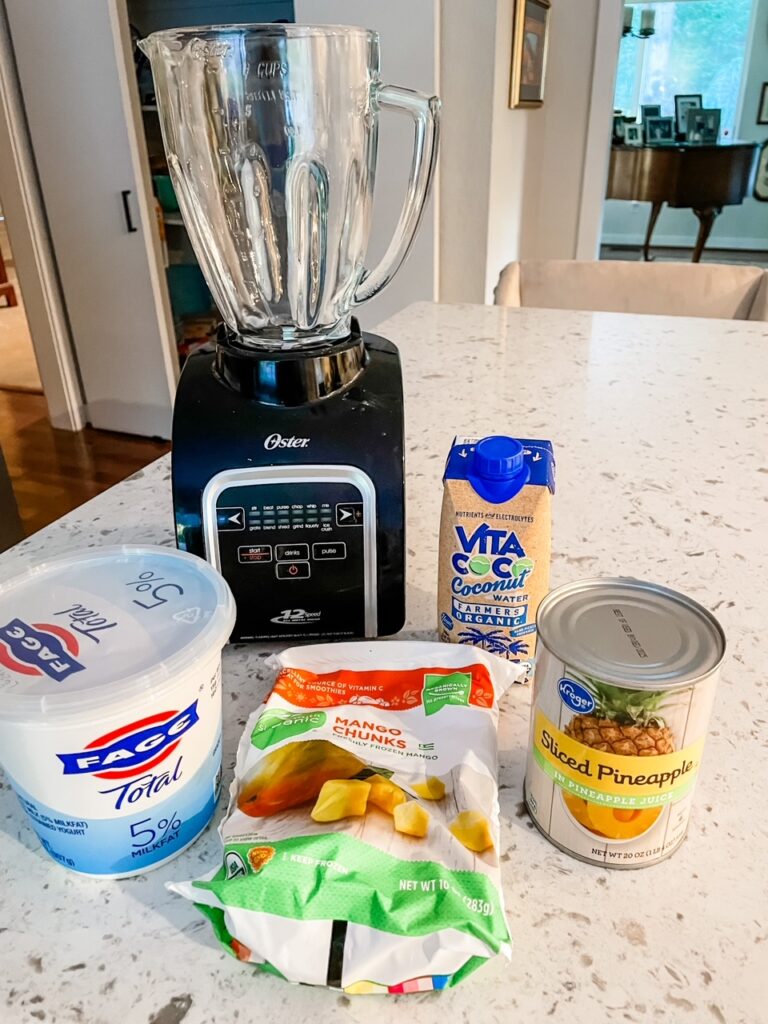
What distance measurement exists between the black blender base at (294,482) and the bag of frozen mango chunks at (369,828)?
0.23 ft

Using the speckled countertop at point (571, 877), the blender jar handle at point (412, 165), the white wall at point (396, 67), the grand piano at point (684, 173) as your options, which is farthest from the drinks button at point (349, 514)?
the grand piano at point (684, 173)

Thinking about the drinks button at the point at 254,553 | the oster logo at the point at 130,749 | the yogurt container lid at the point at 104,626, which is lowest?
the drinks button at the point at 254,553

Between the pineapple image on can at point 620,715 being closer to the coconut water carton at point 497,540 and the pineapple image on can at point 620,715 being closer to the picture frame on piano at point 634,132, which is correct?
the coconut water carton at point 497,540

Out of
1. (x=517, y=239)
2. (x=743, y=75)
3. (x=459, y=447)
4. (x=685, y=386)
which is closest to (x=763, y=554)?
(x=459, y=447)

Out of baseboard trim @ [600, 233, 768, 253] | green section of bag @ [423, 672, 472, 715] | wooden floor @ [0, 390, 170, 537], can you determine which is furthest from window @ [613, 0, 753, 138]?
green section of bag @ [423, 672, 472, 715]

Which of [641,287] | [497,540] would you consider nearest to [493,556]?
[497,540]

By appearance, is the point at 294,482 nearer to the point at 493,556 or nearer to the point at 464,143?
the point at 493,556

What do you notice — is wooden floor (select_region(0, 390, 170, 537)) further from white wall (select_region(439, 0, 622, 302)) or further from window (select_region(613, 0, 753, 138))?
window (select_region(613, 0, 753, 138))

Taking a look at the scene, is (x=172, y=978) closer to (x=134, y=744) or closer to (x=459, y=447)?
(x=134, y=744)

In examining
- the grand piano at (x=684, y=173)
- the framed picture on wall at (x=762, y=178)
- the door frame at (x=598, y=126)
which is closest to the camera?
the door frame at (x=598, y=126)

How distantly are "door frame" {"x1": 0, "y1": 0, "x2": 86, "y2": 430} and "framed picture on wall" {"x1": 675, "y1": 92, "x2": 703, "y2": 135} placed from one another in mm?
5785

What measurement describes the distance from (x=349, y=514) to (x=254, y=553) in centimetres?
8

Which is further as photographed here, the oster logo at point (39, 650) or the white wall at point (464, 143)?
the white wall at point (464, 143)

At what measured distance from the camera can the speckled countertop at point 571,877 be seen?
37cm
